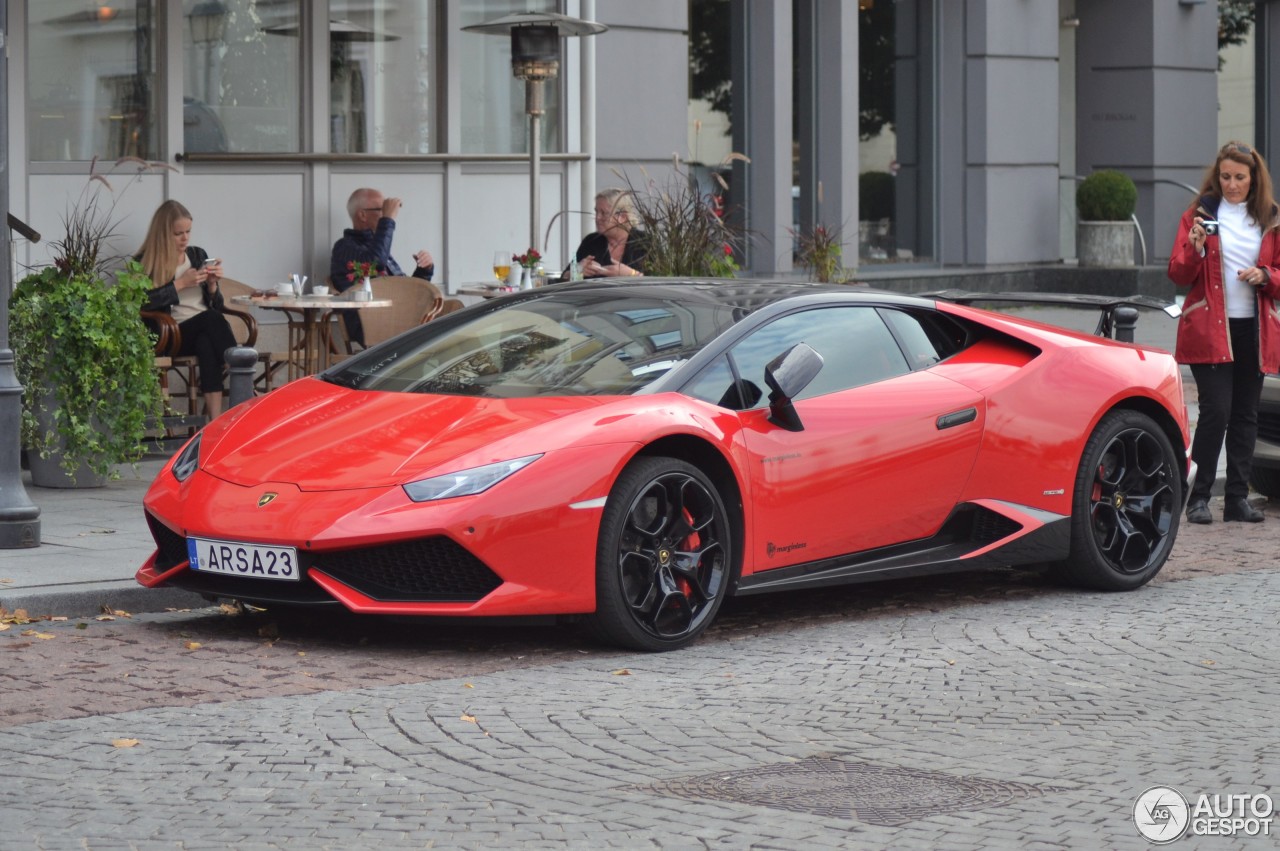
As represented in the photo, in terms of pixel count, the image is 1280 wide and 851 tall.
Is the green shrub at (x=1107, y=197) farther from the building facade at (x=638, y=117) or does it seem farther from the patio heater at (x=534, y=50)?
the patio heater at (x=534, y=50)

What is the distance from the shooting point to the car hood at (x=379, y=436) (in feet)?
22.4

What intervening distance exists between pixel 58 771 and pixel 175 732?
50 cm

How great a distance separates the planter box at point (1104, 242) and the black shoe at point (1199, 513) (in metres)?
12.6

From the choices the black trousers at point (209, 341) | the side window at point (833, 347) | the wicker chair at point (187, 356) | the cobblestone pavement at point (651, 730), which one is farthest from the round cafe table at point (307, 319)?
the side window at point (833, 347)

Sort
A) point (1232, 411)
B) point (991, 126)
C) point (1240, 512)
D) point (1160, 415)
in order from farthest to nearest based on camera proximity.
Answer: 1. point (991, 126)
2. point (1240, 512)
3. point (1232, 411)
4. point (1160, 415)

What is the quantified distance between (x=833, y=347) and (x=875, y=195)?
14.1m

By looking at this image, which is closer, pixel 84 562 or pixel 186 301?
pixel 84 562

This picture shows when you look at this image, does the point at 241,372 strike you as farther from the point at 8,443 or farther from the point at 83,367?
the point at 8,443

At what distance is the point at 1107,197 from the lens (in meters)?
23.1

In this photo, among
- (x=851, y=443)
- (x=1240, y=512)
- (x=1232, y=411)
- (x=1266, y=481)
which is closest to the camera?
(x=851, y=443)

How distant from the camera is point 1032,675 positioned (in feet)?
22.2

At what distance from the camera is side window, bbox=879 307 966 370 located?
26.7 feet

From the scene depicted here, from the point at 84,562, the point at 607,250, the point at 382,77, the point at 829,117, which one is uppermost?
the point at 829,117

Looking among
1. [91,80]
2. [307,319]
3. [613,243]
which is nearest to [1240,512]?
[613,243]
